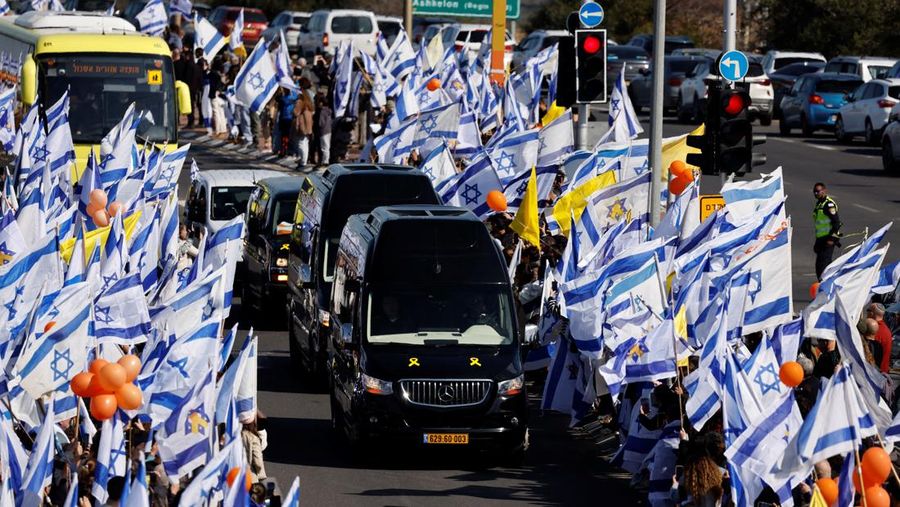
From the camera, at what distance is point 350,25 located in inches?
2137

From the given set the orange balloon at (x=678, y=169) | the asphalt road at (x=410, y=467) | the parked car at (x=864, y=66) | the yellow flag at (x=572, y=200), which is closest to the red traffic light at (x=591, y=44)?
the yellow flag at (x=572, y=200)

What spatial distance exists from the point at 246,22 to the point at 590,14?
128ft

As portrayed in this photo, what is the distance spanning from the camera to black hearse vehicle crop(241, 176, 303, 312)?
22953 mm

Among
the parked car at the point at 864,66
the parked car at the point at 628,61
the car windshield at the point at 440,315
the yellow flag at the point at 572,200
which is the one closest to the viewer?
the car windshield at the point at 440,315

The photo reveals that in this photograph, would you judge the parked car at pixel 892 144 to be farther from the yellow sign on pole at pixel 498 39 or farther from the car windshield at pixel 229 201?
the car windshield at pixel 229 201

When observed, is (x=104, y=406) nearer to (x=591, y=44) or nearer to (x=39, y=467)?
(x=39, y=467)

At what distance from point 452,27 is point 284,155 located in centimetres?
1633

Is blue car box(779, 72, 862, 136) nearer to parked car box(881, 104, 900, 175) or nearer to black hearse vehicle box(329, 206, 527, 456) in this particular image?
parked car box(881, 104, 900, 175)

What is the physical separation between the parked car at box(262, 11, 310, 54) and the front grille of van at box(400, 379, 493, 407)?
42879mm

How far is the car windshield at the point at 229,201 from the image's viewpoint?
25.5 m

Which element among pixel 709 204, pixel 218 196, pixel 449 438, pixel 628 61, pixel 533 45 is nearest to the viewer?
pixel 449 438

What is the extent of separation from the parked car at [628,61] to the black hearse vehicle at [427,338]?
103 feet

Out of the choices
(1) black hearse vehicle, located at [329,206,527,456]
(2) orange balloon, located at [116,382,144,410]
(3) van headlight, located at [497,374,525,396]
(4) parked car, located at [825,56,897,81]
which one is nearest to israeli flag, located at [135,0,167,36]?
(4) parked car, located at [825,56,897,81]

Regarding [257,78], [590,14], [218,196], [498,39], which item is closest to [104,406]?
[590,14]
